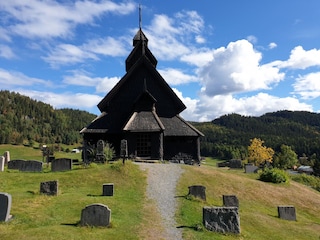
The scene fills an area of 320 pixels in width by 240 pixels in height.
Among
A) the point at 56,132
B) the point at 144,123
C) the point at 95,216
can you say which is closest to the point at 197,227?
the point at 95,216

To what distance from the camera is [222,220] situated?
550 inches

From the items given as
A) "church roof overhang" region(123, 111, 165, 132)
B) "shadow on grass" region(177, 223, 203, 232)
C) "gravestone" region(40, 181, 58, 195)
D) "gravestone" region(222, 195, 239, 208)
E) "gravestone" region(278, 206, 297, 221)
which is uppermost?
"church roof overhang" region(123, 111, 165, 132)

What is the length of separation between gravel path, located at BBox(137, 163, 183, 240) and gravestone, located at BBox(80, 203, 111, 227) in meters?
2.59

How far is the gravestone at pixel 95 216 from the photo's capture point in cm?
1304

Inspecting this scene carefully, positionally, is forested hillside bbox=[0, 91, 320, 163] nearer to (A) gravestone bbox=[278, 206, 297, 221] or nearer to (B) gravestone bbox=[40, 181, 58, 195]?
(A) gravestone bbox=[278, 206, 297, 221]

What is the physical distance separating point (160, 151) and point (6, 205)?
1900 centimetres

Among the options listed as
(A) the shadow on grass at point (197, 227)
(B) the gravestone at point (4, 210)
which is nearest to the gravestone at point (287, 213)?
(A) the shadow on grass at point (197, 227)

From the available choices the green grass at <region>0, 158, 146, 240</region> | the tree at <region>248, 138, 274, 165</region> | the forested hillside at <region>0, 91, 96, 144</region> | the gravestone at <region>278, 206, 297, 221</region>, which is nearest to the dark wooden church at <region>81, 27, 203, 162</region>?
the green grass at <region>0, 158, 146, 240</region>

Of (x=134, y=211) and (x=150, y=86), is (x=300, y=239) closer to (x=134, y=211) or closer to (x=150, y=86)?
(x=134, y=211)

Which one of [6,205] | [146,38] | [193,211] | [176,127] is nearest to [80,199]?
[6,205]

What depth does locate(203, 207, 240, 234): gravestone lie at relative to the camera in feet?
45.5

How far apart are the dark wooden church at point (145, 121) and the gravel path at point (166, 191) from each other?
16.6ft

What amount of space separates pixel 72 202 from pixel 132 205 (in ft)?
10.4

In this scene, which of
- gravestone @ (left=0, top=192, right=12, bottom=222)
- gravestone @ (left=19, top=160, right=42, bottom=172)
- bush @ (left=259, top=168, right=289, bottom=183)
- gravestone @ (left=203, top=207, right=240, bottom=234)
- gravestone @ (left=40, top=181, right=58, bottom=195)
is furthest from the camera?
bush @ (left=259, top=168, right=289, bottom=183)
